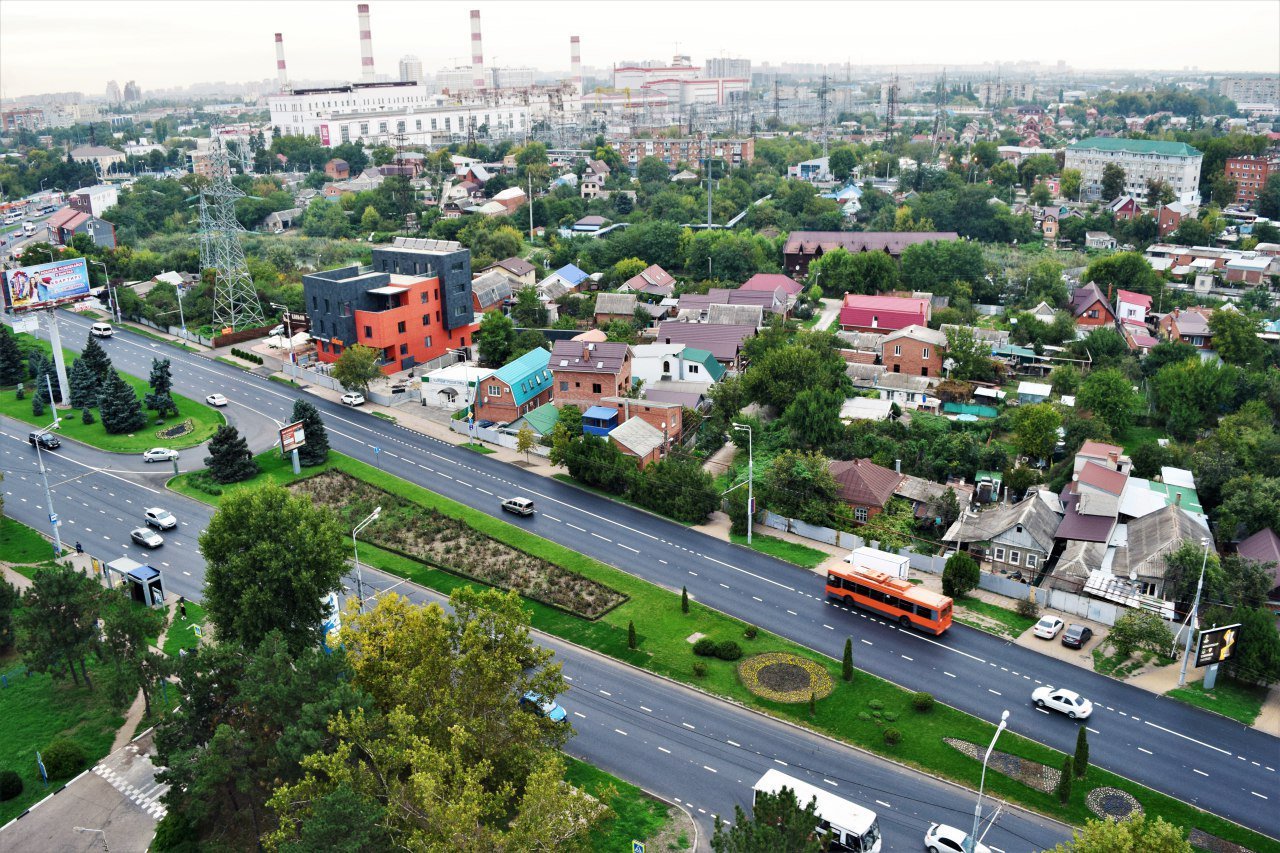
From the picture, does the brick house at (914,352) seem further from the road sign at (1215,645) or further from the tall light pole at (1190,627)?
the road sign at (1215,645)

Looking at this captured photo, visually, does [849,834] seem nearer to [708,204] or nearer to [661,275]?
[661,275]

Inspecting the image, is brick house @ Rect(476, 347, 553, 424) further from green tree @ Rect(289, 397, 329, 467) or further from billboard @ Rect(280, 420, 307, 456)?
billboard @ Rect(280, 420, 307, 456)

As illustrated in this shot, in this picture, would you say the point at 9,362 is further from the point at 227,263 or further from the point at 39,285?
the point at 227,263

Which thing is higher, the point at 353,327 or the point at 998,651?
the point at 353,327

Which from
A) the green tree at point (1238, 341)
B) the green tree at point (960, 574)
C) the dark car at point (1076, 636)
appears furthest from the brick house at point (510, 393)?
the green tree at point (1238, 341)

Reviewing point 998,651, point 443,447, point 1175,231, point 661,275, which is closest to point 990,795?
point 998,651

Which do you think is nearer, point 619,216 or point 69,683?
point 69,683
